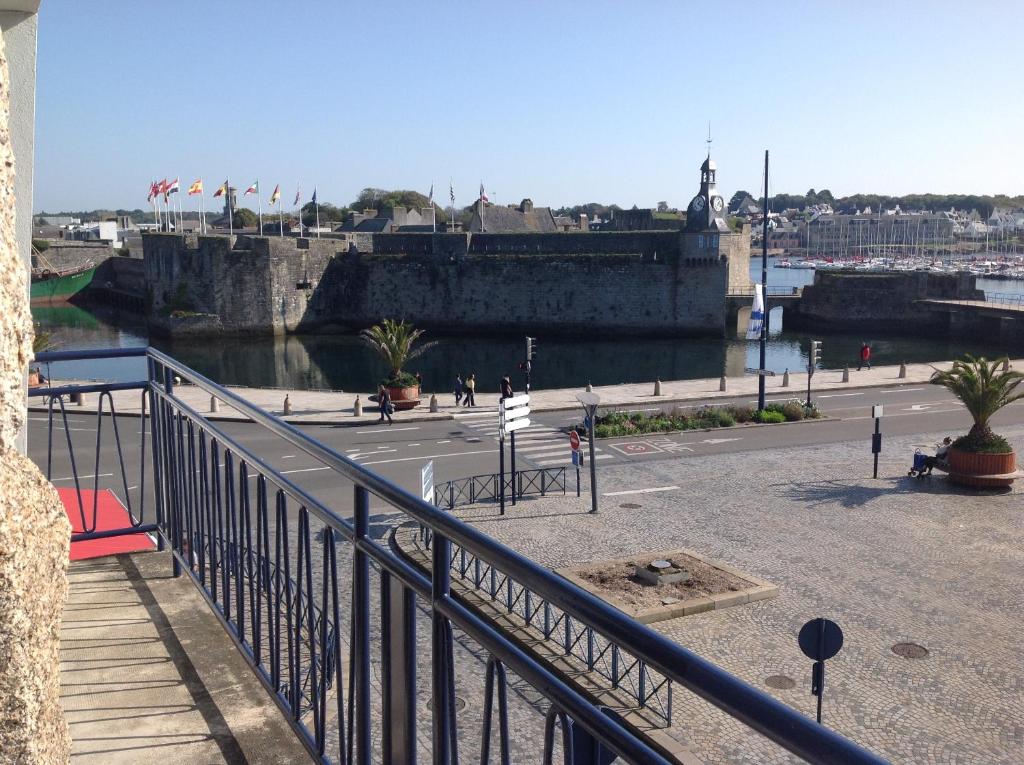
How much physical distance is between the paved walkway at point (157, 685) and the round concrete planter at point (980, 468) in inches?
715

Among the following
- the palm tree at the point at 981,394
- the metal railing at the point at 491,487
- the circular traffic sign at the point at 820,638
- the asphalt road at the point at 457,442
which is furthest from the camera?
the asphalt road at the point at 457,442

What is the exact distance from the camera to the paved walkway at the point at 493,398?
28750 mm

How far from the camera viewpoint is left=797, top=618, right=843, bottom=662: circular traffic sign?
8586 mm

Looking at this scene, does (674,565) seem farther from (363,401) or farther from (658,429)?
(363,401)

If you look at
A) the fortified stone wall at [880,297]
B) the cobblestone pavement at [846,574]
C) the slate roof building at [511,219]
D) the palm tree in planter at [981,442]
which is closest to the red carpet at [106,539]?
the cobblestone pavement at [846,574]

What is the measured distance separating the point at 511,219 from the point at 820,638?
252 feet

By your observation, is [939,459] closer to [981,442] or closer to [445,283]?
[981,442]

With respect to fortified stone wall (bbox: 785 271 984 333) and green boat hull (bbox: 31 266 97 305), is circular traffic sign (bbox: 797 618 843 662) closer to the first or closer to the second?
fortified stone wall (bbox: 785 271 984 333)

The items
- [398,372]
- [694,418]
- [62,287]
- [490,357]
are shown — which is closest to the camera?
[694,418]

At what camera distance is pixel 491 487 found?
19.5 meters

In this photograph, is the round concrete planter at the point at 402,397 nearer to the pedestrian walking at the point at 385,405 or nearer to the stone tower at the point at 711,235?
the pedestrian walking at the point at 385,405

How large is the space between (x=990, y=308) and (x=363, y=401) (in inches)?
1677

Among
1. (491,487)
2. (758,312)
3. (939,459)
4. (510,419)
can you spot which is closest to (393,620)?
(510,419)

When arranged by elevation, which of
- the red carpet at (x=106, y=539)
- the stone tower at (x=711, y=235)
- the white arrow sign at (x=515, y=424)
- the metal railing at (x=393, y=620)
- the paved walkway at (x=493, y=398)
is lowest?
the paved walkway at (x=493, y=398)
